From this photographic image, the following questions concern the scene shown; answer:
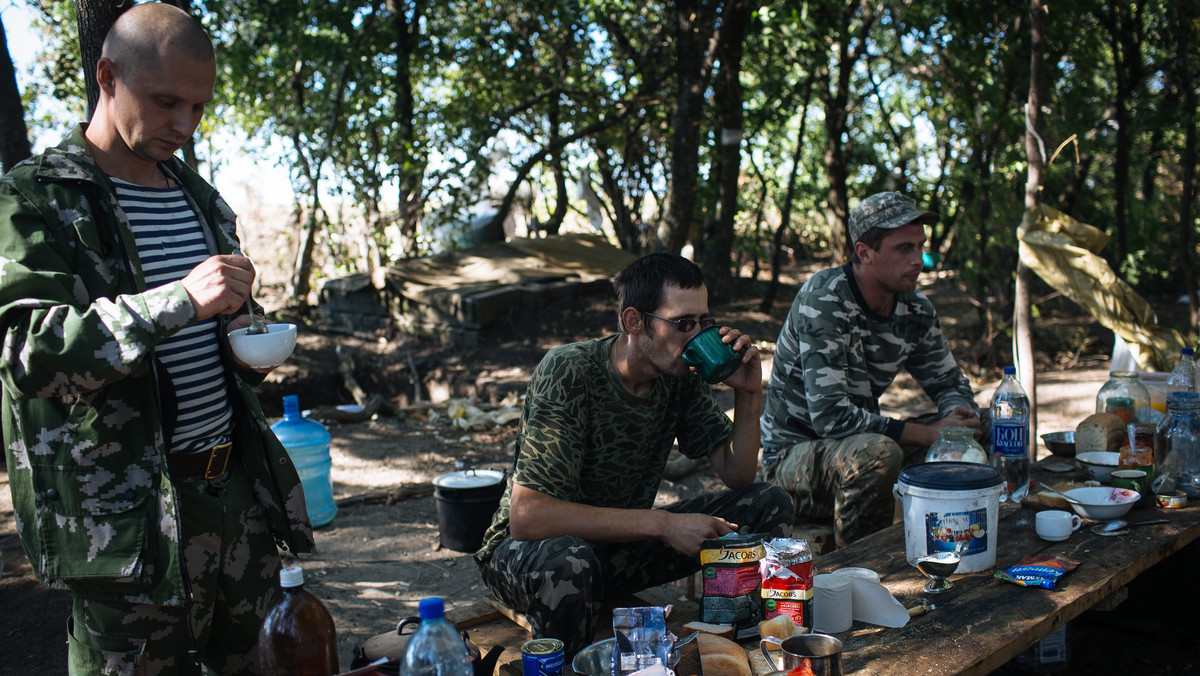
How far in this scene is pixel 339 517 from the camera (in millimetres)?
5340

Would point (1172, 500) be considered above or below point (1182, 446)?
below

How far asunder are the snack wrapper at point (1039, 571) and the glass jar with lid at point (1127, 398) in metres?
1.55

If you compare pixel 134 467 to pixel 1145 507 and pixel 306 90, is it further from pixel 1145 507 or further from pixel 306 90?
pixel 306 90

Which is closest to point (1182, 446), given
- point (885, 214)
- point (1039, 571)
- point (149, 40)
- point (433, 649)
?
point (1039, 571)

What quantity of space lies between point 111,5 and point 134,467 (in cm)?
197

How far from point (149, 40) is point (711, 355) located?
1.55 meters

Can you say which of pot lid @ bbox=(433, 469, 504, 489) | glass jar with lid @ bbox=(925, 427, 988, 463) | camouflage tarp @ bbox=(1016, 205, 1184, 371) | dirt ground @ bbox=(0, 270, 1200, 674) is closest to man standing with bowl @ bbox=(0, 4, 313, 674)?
dirt ground @ bbox=(0, 270, 1200, 674)

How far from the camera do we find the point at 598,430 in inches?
109

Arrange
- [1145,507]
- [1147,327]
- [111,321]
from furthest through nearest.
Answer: [1147,327]
[1145,507]
[111,321]

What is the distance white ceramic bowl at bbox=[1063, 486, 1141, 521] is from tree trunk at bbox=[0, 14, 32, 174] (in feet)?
17.2

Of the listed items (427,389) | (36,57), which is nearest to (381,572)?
(427,389)

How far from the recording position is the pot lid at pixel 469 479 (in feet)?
14.9

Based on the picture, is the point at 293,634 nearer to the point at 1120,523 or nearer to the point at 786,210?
the point at 1120,523

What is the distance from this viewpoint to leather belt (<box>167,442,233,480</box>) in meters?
2.15
